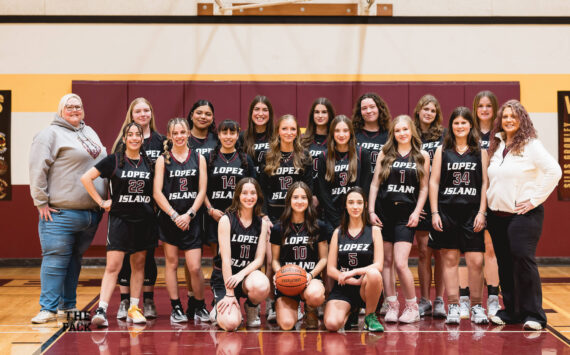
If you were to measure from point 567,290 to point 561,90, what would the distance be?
323 centimetres

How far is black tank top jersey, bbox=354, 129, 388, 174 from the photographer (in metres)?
5.73

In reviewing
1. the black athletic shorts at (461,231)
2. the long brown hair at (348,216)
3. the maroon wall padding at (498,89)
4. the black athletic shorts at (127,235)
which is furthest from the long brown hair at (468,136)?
the maroon wall padding at (498,89)

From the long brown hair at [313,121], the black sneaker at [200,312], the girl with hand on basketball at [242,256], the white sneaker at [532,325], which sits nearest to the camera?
the white sneaker at [532,325]

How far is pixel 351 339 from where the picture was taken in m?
4.69

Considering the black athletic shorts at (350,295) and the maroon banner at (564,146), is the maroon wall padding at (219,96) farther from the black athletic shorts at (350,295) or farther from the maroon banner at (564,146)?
the maroon banner at (564,146)

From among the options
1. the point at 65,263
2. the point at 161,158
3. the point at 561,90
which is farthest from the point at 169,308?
the point at 561,90

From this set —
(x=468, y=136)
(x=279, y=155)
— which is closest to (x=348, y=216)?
(x=279, y=155)

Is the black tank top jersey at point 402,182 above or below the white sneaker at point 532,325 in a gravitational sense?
above

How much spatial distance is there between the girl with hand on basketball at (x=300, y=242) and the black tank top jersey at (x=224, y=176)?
0.53 metres

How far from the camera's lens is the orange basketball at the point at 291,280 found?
16.3 ft

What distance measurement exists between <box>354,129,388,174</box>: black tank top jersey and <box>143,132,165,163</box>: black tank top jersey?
188 centimetres

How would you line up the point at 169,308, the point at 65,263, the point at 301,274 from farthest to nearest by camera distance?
the point at 169,308
the point at 65,263
the point at 301,274

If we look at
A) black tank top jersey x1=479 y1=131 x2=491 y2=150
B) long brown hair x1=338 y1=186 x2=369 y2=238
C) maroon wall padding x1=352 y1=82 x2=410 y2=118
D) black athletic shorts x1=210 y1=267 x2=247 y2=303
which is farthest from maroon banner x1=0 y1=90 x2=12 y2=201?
black tank top jersey x1=479 y1=131 x2=491 y2=150

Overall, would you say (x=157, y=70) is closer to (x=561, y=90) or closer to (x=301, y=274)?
(x=301, y=274)
